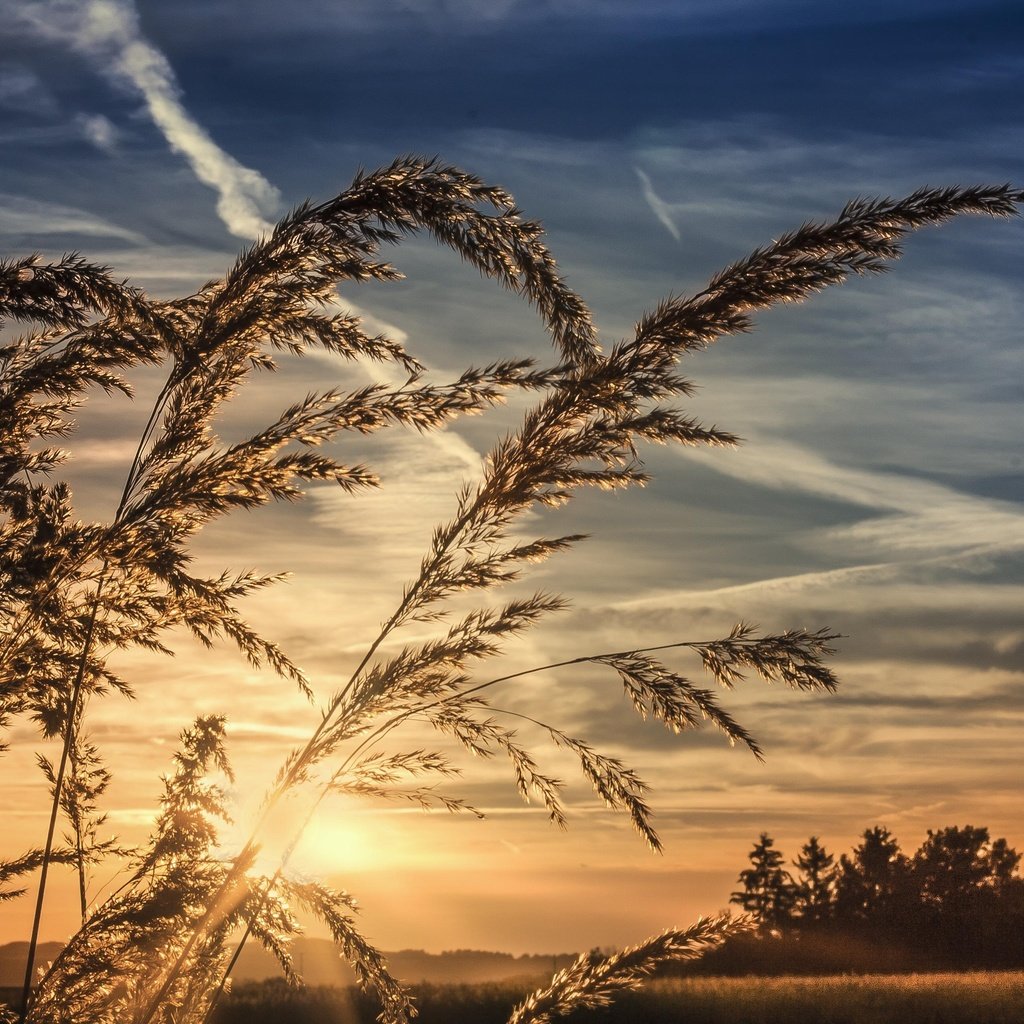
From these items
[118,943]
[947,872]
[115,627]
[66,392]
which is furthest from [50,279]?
[947,872]

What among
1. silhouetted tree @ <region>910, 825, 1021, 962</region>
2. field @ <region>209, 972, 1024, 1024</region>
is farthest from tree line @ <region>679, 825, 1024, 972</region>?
field @ <region>209, 972, 1024, 1024</region>

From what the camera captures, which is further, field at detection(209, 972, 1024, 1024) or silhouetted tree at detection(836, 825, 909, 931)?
silhouetted tree at detection(836, 825, 909, 931)

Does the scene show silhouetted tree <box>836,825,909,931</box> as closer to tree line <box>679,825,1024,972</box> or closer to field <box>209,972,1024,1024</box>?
tree line <box>679,825,1024,972</box>

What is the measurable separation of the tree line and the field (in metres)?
16.7

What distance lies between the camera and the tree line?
50719 mm

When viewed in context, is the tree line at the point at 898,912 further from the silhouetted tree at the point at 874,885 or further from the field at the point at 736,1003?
the field at the point at 736,1003

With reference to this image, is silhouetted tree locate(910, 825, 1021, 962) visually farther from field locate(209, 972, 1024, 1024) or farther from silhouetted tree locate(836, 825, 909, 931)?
field locate(209, 972, 1024, 1024)

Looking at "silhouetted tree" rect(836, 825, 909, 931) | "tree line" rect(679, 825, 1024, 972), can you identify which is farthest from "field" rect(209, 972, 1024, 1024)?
"silhouetted tree" rect(836, 825, 909, 931)

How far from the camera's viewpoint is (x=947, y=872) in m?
62.6

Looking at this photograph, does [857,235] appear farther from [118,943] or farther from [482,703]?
[118,943]

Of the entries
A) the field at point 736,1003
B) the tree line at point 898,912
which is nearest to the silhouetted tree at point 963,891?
the tree line at point 898,912

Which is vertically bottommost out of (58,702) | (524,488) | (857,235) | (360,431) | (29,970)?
(29,970)

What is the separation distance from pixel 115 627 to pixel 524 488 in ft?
4.69

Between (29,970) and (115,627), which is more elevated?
(115,627)
